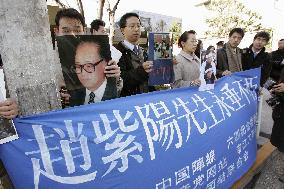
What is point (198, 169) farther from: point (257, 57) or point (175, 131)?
point (257, 57)

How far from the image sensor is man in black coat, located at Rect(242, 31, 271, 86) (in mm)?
4488

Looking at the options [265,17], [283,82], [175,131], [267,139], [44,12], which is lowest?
[267,139]

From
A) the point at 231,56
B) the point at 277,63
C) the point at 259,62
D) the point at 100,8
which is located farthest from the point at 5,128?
the point at 100,8

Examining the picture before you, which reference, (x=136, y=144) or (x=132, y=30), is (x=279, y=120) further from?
(x=136, y=144)

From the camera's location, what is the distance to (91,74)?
1991 mm

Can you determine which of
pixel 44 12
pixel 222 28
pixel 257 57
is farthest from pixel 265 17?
pixel 44 12

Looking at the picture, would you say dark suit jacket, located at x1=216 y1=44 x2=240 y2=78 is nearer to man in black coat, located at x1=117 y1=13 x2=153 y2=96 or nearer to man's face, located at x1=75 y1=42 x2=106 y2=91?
man in black coat, located at x1=117 y1=13 x2=153 y2=96

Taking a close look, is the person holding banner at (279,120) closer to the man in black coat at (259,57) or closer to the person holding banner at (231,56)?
the person holding banner at (231,56)

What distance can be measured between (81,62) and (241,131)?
6.73ft

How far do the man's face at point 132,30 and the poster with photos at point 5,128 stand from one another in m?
1.58

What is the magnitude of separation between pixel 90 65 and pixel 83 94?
0.22 meters

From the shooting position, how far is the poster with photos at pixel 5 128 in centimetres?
156

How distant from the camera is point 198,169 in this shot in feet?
7.98

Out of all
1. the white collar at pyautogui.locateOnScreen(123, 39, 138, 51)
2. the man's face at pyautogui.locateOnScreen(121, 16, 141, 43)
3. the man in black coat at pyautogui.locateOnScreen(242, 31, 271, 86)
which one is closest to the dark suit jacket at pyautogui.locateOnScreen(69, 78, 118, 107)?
the white collar at pyautogui.locateOnScreen(123, 39, 138, 51)
